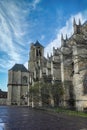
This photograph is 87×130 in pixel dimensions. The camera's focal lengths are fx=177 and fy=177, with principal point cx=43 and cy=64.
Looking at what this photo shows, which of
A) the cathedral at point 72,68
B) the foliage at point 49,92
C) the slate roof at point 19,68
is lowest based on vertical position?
the foliage at point 49,92

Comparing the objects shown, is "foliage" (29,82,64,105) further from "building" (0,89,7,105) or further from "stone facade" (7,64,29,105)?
"building" (0,89,7,105)

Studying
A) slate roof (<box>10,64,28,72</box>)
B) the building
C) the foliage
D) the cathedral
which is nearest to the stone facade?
slate roof (<box>10,64,28,72</box>)

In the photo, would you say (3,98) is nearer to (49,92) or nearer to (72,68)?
(49,92)

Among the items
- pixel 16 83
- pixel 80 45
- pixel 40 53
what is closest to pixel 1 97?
pixel 16 83

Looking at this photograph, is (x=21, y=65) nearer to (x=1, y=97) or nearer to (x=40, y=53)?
(x=40, y=53)

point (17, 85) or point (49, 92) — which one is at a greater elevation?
point (17, 85)

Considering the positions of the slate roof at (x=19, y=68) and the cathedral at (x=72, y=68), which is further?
the slate roof at (x=19, y=68)

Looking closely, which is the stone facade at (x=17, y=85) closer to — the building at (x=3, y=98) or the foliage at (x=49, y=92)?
the building at (x=3, y=98)

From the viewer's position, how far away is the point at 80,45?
3312cm

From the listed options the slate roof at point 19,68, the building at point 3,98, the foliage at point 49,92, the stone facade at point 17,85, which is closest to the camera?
the foliage at point 49,92

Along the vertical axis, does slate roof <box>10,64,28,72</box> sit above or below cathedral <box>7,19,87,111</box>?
above

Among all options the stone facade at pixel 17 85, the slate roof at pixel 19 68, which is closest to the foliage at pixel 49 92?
the stone facade at pixel 17 85

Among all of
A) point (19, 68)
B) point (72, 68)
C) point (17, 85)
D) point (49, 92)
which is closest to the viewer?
point (49, 92)

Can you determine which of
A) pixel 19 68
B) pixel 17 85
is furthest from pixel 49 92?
pixel 19 68
